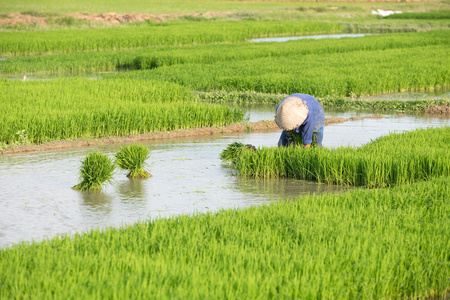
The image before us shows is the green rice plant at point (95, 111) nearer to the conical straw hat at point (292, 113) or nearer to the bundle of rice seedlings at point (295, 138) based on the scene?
the bundle of rice seedlings at point (295, 138)

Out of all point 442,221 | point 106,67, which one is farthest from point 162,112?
point 106,67

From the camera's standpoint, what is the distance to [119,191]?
625cm

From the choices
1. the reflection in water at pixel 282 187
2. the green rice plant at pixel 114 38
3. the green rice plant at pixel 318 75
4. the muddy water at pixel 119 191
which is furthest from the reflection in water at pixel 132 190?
the green rice plant at pixel 114 38

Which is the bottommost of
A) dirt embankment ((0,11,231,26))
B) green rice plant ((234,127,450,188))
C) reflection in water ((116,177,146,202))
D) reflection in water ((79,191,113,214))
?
reflection in water ((116,177,146,202))

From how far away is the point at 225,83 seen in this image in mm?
14883

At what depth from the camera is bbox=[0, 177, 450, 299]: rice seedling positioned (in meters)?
3.27

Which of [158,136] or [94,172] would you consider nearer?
[94,172]

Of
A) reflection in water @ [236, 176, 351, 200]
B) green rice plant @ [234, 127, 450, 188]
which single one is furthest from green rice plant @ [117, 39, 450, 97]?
reflection in water @ [236, 176, 351, 200]

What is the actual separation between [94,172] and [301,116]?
221 cm

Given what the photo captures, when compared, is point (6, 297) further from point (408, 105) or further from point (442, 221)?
point (408, 105)

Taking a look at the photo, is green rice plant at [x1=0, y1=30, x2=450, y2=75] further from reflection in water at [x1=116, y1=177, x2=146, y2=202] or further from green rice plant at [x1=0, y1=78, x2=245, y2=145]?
reflection in water at [x1=116, y1=177, x2=146, y2=202]

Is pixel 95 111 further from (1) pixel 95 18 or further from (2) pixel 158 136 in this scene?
(1) pixel 95 18

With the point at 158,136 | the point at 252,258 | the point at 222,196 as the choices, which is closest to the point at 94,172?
the point at 222,196

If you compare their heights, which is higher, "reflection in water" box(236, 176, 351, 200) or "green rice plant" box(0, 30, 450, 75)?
"green rice plant" box(0, 30, 450, 75)
